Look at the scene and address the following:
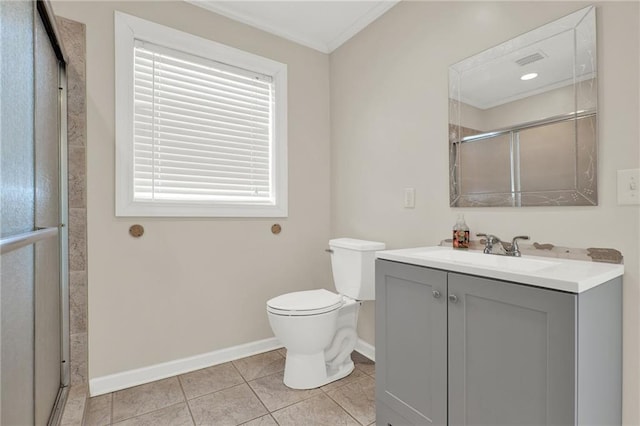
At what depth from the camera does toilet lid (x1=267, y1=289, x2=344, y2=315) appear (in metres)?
1.78

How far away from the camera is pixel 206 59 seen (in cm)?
220

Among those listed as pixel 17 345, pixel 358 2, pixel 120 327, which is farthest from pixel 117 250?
pixel 358 2

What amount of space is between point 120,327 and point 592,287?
2.24 metres

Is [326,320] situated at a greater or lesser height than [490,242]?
lesser

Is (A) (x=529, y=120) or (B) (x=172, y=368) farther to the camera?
(B) (x=172, y=368)

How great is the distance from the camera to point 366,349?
2334 millimetres

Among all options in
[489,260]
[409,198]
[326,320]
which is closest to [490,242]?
[489,260]

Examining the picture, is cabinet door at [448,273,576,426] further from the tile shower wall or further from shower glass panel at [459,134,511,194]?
the tile shower wall

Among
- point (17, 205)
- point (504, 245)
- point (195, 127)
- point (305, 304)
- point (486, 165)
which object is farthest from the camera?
point (195, 127)

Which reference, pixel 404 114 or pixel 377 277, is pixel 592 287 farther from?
pixel 404 114

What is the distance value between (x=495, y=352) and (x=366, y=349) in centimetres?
138

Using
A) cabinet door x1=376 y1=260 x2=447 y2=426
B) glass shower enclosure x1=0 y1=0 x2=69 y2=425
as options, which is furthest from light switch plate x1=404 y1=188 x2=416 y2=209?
glass shower enclosure x1=0 y1=0 x2=69 y2=425

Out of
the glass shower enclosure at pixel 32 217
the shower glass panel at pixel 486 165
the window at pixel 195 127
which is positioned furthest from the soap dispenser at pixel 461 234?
the glass shower enclosure at pixel 32 217

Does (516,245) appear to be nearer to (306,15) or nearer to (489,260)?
(489,260)
